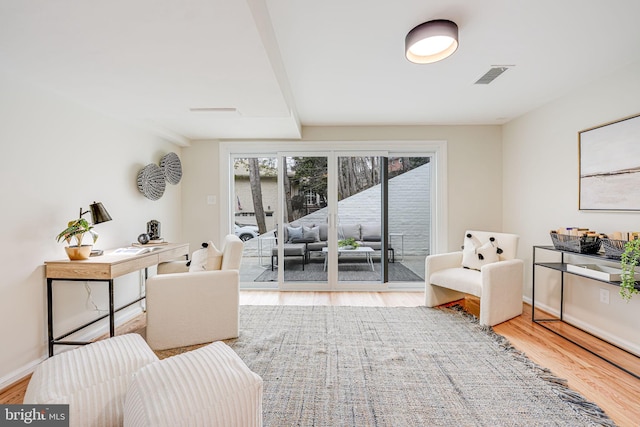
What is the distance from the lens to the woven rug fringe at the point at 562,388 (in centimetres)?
159

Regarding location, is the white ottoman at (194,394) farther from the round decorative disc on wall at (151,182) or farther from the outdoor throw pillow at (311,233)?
the outdoor throw pillow at (311,233)

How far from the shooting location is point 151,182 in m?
3.27

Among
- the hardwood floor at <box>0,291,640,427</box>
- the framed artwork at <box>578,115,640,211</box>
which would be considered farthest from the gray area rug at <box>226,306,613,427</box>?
the framed artwork at <box>578,115,640,211</box>

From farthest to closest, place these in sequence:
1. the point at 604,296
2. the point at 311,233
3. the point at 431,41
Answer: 1. the point at 311,233
2. the point at 604,296
3. the point at 431,41

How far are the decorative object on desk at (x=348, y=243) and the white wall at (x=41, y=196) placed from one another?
2571mm

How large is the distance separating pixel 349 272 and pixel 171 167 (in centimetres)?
272

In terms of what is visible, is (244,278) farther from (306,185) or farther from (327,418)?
(327,418)

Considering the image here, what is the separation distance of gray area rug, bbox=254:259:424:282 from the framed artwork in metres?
2.09

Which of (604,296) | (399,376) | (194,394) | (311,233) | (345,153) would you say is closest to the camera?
(194,394)

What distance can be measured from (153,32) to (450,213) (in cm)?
370

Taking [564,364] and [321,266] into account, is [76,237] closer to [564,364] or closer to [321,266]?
[321,266]

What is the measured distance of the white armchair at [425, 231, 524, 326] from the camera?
2.74 m

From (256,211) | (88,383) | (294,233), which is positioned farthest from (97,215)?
(294,233)

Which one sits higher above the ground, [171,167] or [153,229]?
[171,167]
